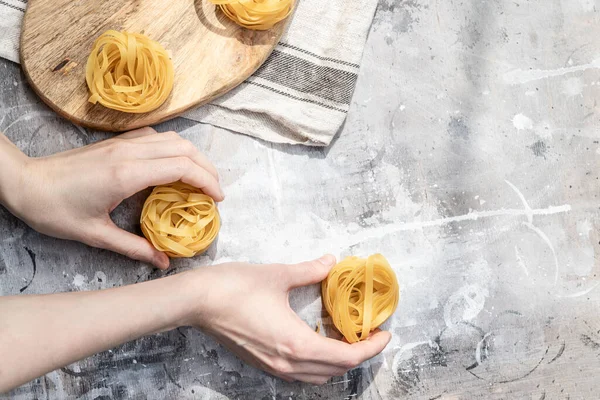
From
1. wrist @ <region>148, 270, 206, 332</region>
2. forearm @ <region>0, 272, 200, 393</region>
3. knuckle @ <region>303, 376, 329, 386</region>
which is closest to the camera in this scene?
forearm @ <region>0, 272, 200, 393</region>

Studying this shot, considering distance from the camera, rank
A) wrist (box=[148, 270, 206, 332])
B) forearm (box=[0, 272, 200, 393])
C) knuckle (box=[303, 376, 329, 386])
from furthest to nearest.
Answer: knuckle (box=[303, 376, 329, 386]), wrist (box=[148, 270, 206, 332]), forearm (box=[0, 272, 200, 393])

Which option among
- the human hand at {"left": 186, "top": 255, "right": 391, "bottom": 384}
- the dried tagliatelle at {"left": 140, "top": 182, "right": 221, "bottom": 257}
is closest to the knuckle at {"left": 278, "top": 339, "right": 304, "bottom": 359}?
the human hand at {"left": 186, "top": 255, "right": 391, "bottom": 384}

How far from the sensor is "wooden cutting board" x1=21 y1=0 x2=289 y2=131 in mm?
1050

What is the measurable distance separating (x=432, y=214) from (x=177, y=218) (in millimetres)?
491

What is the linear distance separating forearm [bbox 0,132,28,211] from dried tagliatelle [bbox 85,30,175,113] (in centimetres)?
16

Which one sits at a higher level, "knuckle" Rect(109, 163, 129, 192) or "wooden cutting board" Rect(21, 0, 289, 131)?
"wooden cutting board" Rect(21, 0, 289, 131)

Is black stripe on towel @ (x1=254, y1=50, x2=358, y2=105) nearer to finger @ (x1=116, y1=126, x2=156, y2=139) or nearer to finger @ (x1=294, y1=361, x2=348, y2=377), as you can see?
finger @ (x1=116, y1=126, x2=156, y2=139)

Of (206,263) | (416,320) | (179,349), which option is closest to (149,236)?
(206,263)

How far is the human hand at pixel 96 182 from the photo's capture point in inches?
38.9

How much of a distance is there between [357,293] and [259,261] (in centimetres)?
20

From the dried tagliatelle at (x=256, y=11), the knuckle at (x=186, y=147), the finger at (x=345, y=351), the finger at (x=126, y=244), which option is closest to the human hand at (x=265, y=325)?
the finger at (x=345, y=351)

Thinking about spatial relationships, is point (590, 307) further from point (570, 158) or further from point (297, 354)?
point (297, 354)

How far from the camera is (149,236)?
1051 millimetres

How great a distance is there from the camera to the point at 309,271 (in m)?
1.08
